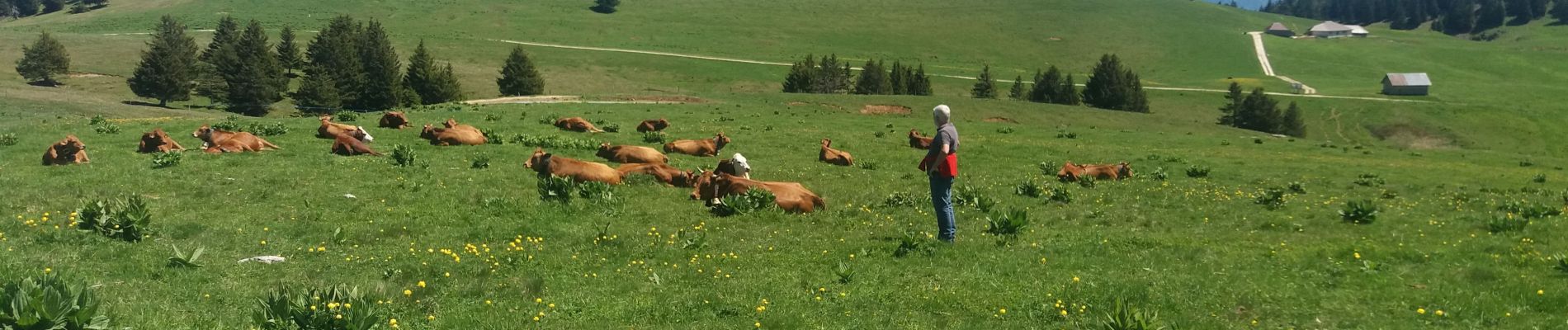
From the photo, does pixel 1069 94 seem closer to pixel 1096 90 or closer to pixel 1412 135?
pixel 1096 90

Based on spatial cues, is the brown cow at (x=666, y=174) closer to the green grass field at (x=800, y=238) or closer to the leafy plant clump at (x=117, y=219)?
the green grass field at (x=800, y=238)

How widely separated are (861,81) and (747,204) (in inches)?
2983

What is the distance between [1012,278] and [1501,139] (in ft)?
294

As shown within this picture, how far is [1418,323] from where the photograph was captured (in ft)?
27.0

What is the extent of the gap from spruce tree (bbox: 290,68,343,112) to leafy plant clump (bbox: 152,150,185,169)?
51.2 metres

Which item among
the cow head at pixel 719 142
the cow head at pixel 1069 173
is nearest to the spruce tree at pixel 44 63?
the cow head at pixel 719 142

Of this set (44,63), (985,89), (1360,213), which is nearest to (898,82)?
(985,89)

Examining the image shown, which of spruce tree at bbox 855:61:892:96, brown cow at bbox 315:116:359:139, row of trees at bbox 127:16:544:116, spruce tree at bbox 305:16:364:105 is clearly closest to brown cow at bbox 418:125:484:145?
brown cow at bbox 315:116:359:139

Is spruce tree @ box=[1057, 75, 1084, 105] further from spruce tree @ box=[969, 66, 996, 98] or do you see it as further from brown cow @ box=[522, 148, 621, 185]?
brown cow @ box=[522, 148, 621, 185]

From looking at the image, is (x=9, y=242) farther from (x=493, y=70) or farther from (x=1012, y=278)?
(x=493, y=70)

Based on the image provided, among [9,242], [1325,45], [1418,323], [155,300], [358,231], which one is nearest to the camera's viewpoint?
[155,300]

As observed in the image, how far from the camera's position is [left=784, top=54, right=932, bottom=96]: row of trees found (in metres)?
87.4

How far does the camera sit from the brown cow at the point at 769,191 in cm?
1511

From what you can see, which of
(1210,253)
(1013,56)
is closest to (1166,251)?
(1210,253)
